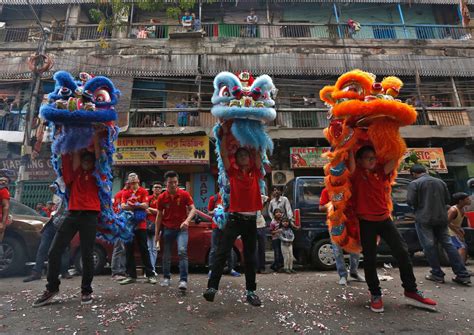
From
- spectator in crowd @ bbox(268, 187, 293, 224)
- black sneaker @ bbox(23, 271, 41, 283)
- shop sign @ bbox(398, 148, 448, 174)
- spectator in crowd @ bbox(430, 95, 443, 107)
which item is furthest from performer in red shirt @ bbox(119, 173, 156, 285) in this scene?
spectator in crowd @ bbox(430, 95, 443, 107)

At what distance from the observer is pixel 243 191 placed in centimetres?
356

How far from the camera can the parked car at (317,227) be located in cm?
692

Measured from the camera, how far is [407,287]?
3387 mm

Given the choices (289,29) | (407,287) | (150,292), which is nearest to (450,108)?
(289,29)

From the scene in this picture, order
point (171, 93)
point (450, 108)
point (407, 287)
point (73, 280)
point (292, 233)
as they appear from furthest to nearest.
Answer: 1. point (171, 93)
2. point (450, 108)
3. point (292, 233)
4. point (73, 280)
5. point (407, 287)

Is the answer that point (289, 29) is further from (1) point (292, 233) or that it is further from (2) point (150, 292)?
(2) point (150, 292)

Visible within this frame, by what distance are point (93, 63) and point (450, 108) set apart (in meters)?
15.3

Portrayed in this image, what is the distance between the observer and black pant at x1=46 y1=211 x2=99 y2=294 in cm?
358

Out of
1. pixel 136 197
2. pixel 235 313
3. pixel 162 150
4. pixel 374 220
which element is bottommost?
pixel 235 313

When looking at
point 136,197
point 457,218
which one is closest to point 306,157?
point 457,218

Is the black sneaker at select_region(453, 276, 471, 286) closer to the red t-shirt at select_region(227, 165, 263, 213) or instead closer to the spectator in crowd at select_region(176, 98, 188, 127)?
the red t-shirt at select_region(227, 165, 263, 213)

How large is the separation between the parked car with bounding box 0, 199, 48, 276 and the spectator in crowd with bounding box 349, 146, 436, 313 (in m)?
6.28

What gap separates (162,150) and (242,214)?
A: 946cm

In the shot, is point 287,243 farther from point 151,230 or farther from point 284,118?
point 284,118
